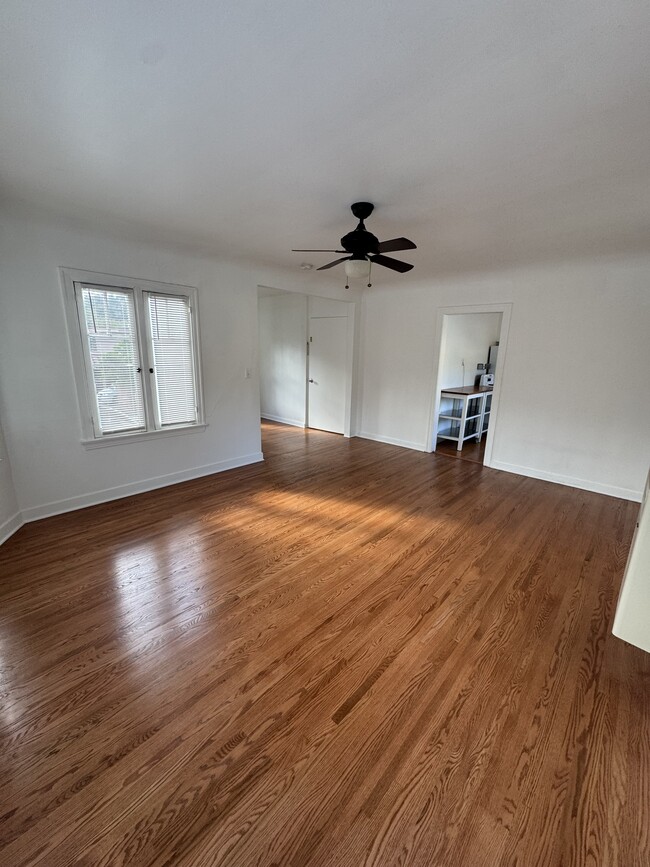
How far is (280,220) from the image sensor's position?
2.84m

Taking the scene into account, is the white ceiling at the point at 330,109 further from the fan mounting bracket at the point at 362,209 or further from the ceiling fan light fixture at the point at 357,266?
the ceiling fan light fixture at the point at 357,266

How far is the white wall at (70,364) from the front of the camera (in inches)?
112

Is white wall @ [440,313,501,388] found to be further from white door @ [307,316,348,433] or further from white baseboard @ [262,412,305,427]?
white baseboard @ [262,412,305,427]

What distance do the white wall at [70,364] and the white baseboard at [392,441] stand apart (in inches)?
103

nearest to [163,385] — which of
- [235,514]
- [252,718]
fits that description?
[235,514]

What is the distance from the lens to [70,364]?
314 cm

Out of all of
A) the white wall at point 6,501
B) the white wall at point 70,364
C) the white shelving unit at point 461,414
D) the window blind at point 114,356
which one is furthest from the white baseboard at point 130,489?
the white shelving unit at point 461,414

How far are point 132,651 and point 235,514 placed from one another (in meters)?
1.56

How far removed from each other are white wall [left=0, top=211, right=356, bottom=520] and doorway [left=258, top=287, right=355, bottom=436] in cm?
201

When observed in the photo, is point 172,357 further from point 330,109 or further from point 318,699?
point 318,699

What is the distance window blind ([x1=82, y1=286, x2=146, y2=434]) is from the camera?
3244 millimetres

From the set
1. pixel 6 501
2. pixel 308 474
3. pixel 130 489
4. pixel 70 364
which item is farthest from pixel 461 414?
pixel 6 501

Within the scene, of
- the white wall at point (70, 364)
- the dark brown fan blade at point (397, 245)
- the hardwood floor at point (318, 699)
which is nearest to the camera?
the hardwood floor at point (318, 699)

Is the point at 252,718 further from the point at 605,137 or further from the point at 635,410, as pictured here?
the point at 635,410
